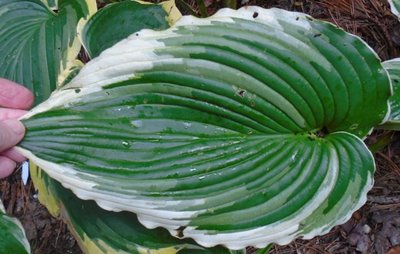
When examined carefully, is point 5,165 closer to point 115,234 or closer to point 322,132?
point 115,234

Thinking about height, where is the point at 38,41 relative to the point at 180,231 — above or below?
above

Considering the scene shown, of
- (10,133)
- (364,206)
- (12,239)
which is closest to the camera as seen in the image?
(10,133)

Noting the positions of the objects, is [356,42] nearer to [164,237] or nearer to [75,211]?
[164,237]

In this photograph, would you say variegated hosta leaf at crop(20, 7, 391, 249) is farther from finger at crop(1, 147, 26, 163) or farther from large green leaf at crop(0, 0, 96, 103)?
large green leaf at crop(0, 0, 96, 103)

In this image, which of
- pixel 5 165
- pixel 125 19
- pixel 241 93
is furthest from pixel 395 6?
pixel 5 165

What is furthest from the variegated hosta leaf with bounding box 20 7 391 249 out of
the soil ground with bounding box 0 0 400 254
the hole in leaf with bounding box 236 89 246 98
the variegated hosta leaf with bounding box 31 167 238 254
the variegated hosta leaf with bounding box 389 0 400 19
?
the soil ground with bounding box 0 0 400 254

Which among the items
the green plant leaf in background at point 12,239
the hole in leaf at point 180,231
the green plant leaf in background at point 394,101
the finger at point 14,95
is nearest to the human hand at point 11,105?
the finger at point 14,95

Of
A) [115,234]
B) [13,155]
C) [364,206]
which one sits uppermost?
[13,155]

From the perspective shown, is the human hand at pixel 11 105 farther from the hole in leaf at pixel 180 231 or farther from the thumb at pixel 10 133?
the hole in leaf at pixel 180 231
